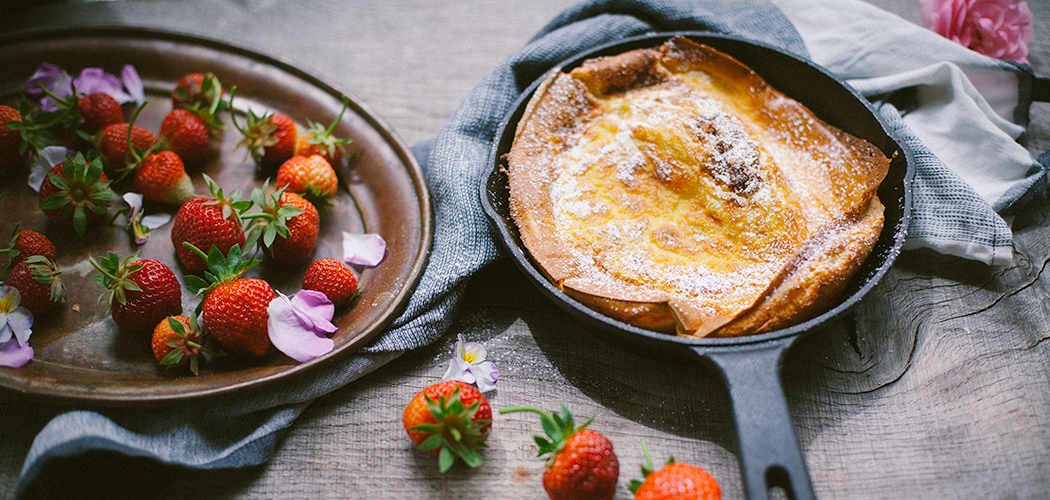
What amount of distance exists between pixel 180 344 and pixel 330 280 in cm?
31

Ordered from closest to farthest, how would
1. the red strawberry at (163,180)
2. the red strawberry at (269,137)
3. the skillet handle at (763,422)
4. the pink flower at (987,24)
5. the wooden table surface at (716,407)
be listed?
the skillet handle at (763,422) → the wooden table surface at (716,407) → the red strawberry at (163,180) → the red strawberry at (269,137) → the pink flower at (987,24)

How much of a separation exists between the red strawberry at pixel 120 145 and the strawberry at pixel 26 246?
24cm

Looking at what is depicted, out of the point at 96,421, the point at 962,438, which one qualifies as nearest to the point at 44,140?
the point at 96,421

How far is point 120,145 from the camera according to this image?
1.56 m

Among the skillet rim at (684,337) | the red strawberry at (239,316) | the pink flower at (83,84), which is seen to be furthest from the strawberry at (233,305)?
the pink flower at (83,84)

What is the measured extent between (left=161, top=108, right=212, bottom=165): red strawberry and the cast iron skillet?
76cm

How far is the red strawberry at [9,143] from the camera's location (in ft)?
5.00

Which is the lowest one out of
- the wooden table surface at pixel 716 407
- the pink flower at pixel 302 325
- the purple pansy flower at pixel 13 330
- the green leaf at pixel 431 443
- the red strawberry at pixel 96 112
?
the wooden table surface at pixel 716 407

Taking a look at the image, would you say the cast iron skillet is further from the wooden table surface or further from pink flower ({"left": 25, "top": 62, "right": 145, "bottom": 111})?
pink flower ({"left": 25, "top": 62, "right": 145, "bottom": 111})

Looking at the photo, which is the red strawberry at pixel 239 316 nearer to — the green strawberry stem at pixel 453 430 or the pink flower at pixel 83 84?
the green strawberry stem at pixel 453 430

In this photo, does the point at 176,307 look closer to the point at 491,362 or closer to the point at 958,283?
the point at 491,362

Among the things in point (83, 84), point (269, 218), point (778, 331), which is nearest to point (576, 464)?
point (778, 331)

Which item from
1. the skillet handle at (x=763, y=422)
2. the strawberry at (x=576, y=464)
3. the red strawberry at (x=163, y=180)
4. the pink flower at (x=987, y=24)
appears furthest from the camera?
the pink flower at (x=987, y=24)

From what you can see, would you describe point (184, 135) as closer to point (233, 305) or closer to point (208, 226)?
point (208, 226)
